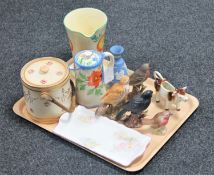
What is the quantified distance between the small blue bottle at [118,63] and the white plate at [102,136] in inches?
4.3

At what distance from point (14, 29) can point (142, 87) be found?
0.53 meters

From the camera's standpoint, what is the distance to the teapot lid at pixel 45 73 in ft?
3.24

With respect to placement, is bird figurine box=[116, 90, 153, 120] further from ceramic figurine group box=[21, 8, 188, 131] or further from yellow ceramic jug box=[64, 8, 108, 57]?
yellow ceramic jug box=[64, 8, 108, 57]

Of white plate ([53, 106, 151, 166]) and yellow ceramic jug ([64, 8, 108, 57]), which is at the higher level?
yellow ceramic jug ([64, 8, 108, 57])

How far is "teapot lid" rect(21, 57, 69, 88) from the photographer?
99 centimetres

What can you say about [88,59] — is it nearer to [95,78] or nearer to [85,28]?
[95,78]

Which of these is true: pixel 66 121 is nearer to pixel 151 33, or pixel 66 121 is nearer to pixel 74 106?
pixel 74 106

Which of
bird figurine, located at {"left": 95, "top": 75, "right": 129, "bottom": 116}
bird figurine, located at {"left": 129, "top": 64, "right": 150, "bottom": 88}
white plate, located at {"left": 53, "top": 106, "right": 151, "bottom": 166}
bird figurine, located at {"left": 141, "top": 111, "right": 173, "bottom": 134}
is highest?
bird figurine, located at {"left": 129, "top": 64, "right": 150, "bottom": 88}

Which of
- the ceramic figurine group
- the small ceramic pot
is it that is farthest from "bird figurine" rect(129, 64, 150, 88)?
the small ceramic pot

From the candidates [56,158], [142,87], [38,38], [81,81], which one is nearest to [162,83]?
[142,87]

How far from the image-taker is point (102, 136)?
3.27ft

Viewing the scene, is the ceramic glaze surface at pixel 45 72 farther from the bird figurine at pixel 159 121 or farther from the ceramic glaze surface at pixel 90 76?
the bird figurine at pixel 159 121

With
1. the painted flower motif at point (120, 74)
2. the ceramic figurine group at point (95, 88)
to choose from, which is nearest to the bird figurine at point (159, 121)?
the ceramic figurine group at point (95, 88)

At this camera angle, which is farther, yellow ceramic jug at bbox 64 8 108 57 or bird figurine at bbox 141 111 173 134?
yellow ceramic jug at bbox 64 8 108 57
